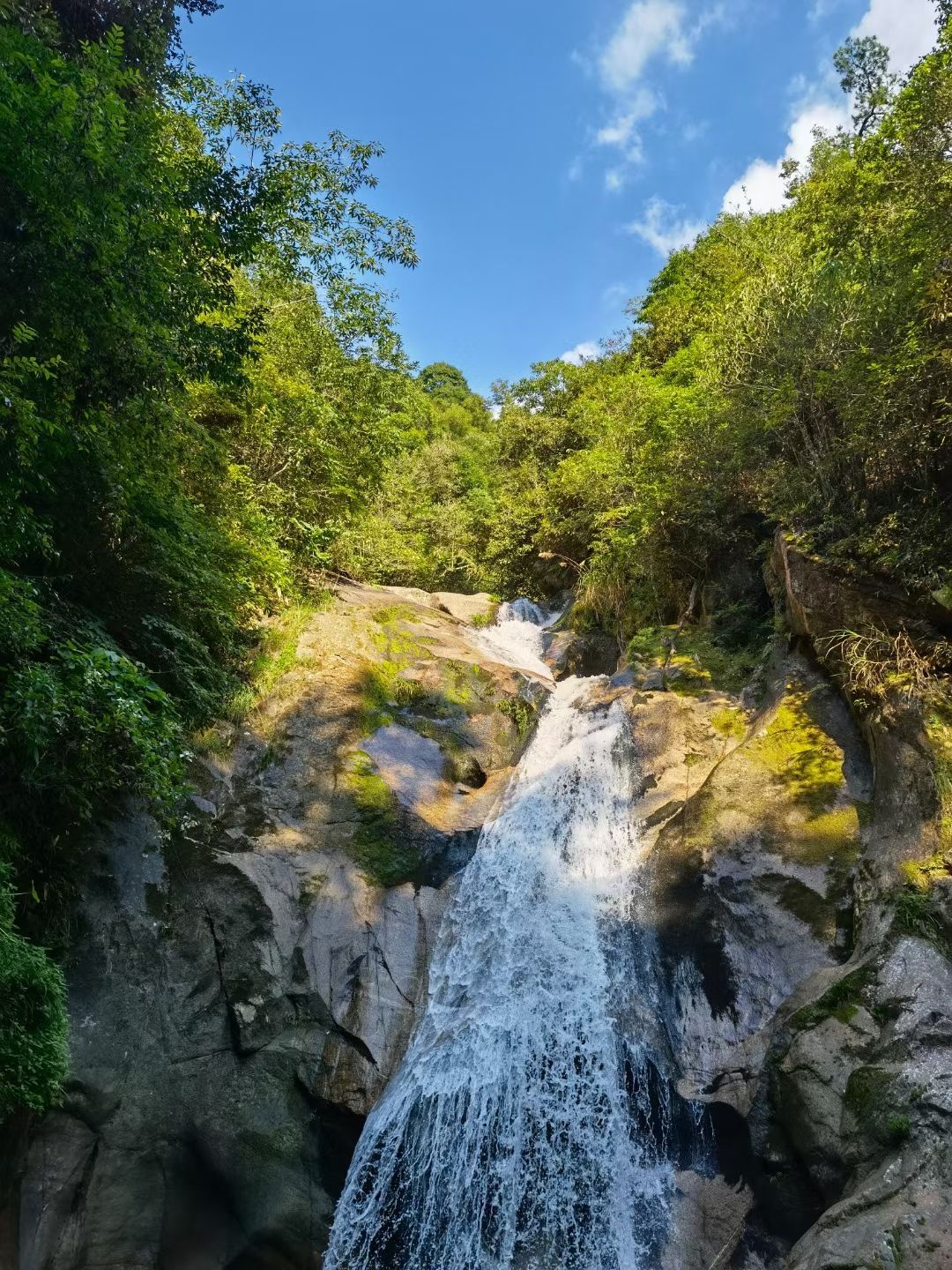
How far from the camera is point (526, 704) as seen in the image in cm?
1269

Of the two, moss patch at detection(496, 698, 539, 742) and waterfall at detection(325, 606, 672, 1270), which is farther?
moss patch at detection(496, 698, 539, 742)

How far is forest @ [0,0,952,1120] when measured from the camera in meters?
5.73

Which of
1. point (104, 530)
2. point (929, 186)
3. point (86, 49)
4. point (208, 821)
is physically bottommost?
point (208, 821)

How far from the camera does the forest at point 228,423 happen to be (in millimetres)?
5734

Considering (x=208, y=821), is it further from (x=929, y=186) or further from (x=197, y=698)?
(x=929, y=186)

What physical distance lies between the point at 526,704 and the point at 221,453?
6.71 meters

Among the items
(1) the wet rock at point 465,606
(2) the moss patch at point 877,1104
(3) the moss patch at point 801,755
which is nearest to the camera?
(2) the moss patch at point 877,1104

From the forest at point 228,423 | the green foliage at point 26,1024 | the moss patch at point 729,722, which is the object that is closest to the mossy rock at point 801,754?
the moss patch at point 729,722

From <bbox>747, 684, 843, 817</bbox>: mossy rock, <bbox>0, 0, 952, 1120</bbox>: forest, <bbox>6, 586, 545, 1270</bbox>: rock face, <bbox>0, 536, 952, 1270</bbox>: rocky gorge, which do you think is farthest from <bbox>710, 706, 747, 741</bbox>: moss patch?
<bbox>6, 586, 545, 1270</bbox>: rock face

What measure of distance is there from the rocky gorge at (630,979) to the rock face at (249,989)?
1.1 inches

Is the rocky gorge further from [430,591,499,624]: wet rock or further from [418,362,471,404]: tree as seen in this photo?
[418,362,471,404]: tree

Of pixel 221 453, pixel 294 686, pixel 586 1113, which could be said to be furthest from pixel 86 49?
pixel 586 1113

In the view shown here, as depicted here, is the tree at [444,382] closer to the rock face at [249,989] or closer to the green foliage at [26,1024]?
the rock face at [249,989]

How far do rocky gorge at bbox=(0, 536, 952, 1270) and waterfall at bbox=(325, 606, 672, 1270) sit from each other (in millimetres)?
154
